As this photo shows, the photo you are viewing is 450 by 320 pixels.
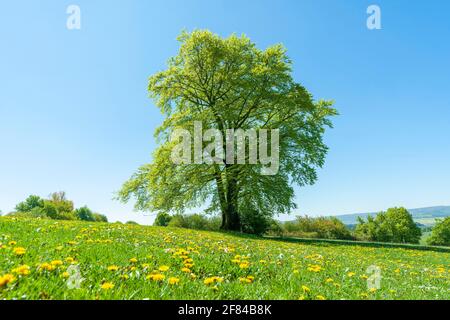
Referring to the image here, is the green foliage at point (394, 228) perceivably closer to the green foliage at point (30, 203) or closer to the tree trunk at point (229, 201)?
the tree trunk at point (229, 201)

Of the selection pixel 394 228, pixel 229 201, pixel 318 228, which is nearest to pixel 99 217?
pixel 229 201

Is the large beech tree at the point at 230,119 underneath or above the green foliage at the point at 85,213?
above

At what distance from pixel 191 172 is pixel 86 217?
1943 centimetres

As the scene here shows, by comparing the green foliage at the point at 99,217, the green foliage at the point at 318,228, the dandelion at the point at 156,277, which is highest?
the dandelion at the point at 156,277

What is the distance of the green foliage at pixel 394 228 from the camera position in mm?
50719

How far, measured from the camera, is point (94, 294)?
112 inches

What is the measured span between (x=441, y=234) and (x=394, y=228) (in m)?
8.07

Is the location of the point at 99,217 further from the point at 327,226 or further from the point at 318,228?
the point at 327,226

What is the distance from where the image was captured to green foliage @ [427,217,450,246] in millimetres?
51625

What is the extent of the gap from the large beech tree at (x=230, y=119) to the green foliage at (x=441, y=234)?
133 ft

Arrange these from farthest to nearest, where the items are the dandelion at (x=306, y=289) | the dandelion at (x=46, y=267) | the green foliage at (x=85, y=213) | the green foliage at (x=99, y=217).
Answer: the green foliage at (x=99, y=217), the green foliage at (x=85, y=213), the dandelion at (x=306, y=289), the dandelion at (x=46, y=267)

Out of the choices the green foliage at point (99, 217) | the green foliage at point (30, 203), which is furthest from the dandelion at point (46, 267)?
the green foliage at point (30, 203)
